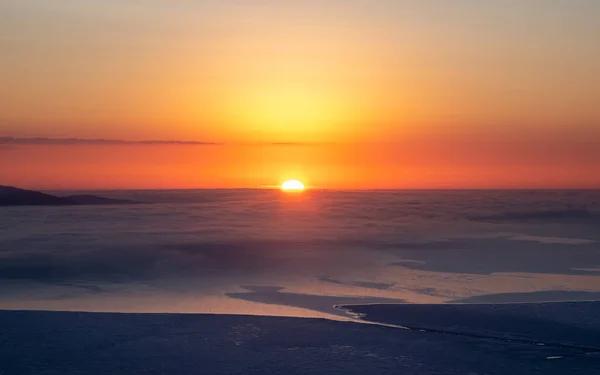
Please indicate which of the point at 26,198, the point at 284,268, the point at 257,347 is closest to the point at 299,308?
the point at 257,347

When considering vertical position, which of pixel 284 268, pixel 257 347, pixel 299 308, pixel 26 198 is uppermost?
pixel 26 198

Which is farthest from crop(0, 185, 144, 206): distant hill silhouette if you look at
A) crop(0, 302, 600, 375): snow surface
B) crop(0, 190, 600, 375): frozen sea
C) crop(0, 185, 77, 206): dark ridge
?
crop(0, 302, 600, 375): snow surface

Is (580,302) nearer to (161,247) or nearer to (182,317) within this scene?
(182,317)

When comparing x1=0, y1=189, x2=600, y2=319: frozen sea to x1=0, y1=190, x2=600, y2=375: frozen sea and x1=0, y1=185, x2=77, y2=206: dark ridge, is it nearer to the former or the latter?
x1=0, y1=190, x2=600, y2=375: frozen sea

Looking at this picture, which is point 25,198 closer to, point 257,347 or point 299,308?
point 299,308

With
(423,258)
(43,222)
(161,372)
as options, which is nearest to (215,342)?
(161,372)

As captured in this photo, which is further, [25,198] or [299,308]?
[25,198]

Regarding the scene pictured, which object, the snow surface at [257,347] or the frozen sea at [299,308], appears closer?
the snow surface at [257,347]

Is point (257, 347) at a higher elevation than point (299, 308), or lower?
lower

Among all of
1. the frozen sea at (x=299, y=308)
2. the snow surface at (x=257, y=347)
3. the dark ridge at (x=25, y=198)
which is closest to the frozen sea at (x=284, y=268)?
the frozen sea at (x=299, y=308)

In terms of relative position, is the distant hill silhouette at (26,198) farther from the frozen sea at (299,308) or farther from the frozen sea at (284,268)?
the frozen sea at (299,308)

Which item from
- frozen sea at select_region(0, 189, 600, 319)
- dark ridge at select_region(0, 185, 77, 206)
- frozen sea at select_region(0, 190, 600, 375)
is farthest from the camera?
dark ridge at select_region(0, 185, 77, 206)
